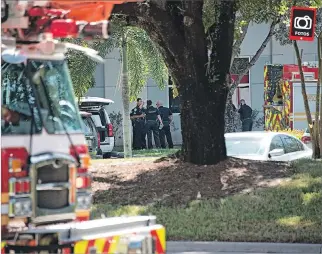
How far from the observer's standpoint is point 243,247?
10820 mm

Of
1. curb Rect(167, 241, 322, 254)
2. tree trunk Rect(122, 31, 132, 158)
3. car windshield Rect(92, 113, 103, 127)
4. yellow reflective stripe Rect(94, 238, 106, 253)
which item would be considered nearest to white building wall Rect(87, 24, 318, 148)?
car windshield Rect(92, 113, 103, 127)

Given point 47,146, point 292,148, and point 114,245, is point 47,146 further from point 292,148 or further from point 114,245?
point 292,148

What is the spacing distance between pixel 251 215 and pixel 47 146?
258 inches

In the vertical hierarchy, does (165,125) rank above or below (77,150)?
below

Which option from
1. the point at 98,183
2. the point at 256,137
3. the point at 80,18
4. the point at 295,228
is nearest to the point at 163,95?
the point at 256,137

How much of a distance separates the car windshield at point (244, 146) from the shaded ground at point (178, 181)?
1.54 m

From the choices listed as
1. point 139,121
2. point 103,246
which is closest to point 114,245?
point 103,246

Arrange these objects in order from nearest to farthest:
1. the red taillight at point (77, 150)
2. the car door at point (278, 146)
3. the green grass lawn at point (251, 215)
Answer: the red taillight at point (77, 150) < the green grass lawn at point (251, 215) < the car door at point (278, 146)

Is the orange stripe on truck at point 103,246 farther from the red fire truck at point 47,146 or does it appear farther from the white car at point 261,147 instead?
the white car at point 261,147

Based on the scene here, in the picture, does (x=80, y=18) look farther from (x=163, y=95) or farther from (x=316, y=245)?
(x=163, y=95)

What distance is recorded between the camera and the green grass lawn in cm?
1120

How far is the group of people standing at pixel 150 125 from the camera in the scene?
2989 cm

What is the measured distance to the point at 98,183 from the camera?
47.7 feet

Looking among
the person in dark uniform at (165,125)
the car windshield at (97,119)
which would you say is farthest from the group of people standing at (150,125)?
the car windshield at (97,119)
